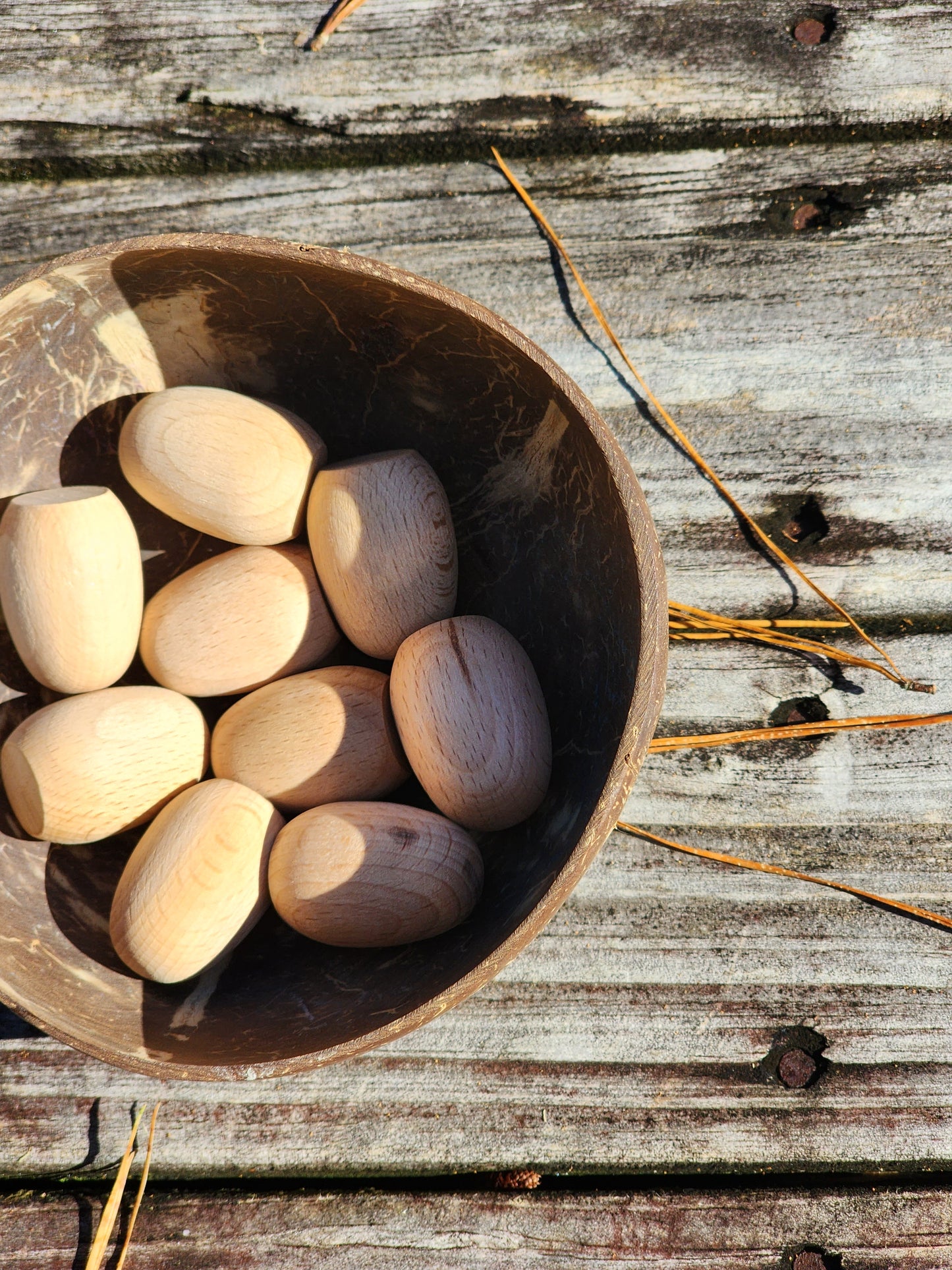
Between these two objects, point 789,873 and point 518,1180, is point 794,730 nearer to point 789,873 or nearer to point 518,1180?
point 789,873

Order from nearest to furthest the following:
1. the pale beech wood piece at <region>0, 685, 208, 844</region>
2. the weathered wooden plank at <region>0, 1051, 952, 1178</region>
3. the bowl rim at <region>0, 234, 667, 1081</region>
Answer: the bowl rim at <region>0, 234, 667, 1081</region>, the pale beech wood piece at <region>0, 685, 208, 844</region>, the weathered wooden plank at <region>0, 1051, 952, 1178</region>

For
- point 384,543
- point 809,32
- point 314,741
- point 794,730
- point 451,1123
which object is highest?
point 809,32

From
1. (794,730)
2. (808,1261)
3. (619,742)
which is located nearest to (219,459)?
(619,742)

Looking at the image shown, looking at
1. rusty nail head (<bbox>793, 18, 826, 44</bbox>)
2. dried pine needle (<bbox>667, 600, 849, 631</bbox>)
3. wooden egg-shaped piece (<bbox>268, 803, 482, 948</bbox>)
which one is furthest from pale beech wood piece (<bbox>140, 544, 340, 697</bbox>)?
rusty nail head (<bbox>793, 18, 826, 44</bbox>)

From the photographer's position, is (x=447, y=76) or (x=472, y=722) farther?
(x=447, y=76)

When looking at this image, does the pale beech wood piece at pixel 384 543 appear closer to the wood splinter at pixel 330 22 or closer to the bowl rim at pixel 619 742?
the bowl rim at pixel 619 742

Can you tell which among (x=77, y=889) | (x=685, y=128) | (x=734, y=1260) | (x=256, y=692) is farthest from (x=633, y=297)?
(x=734, y=1260)

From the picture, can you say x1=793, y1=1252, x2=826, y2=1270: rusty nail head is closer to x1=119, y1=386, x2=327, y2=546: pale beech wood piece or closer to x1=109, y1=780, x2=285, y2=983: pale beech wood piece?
x1=109, y1=780, x2=285, y2=983: pale beech wood piece
